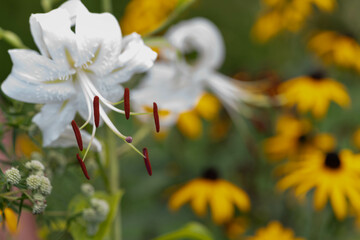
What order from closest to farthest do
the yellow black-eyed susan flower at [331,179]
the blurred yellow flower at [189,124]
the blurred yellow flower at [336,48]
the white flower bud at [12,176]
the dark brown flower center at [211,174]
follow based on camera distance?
the white flower bud at [12,176] < the yellow black-eyed susan flower at [331,179] < the dark brown flower center at [211,174] < the blurred yellow flower at [189,124] < the blurred yellow flower at [336,48]

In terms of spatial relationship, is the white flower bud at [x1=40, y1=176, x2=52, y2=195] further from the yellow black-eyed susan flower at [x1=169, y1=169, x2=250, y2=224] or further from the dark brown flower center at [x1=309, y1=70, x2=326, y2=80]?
the dark brown flower center at [x1=309, y1=70, x2=326, y2=80]

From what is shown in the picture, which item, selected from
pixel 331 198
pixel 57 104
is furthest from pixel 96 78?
pixel 331 198

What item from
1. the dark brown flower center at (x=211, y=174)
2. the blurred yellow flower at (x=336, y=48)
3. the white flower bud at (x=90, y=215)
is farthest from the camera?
the blurred yellow flower at (x=336, y=48)

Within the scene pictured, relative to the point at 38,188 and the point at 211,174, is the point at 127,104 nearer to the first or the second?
the point at 38,188

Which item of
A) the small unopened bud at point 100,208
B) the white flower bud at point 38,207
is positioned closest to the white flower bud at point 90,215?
the small unopened bud at point 100,208

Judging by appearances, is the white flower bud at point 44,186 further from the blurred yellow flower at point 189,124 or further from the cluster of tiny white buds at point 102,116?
the blurred yellow flower at point 189,124

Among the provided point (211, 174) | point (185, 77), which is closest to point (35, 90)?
point (185, 77)
